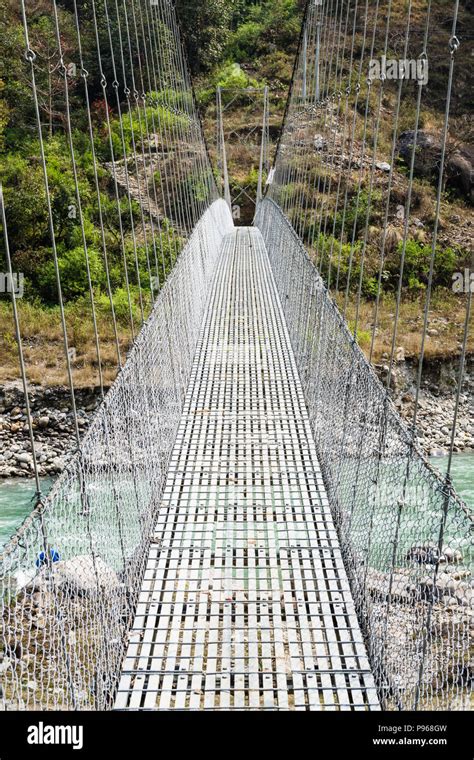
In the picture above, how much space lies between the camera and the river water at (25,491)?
5754 millimetres

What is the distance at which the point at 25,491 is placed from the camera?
6.59 meters

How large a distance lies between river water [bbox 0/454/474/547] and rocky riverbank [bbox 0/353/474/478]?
7.1 inches

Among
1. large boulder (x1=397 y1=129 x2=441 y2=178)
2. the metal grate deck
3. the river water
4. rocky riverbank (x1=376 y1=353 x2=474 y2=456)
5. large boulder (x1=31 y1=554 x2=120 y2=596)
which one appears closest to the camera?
large boulder (x1=31 y1=554 x2=120 y2=596)

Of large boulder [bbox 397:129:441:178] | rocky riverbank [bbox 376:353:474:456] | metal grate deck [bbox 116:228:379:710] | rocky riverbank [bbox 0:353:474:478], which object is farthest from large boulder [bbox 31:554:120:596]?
large boulder [bbox 397:129:441:178]

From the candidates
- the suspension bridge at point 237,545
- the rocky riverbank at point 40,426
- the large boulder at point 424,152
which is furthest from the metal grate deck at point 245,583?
the large boulder at point 424,152

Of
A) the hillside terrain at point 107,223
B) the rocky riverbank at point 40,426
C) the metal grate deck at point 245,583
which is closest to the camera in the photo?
the metal grate deck at point 245,583

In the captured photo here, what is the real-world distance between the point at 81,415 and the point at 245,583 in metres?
5.71

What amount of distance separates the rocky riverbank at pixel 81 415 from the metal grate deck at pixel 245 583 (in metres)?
3.45

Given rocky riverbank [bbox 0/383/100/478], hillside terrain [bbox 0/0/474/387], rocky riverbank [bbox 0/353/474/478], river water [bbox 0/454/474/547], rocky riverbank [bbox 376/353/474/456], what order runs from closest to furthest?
river water [bbox 0/454/474/547] < rocky riverbank [bbox 0/383/100/478] < rocky riverbank [bbox 0/353/474/478] < rocky riverbank [bbox 376/353/474/456] < hillside terrain [bbox 0/0/474/387]

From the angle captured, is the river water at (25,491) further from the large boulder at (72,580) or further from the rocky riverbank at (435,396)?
the large boulder at (72,580)

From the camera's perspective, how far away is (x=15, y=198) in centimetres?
1070

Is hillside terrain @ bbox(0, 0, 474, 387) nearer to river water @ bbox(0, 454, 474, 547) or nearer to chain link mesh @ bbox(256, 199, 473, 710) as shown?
river water @ bbox(0, 454, 474, 547)

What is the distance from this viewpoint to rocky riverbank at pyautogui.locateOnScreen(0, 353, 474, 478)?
7219 millimetres

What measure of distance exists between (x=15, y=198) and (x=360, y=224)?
5546 millimetres
